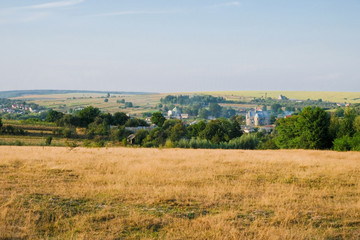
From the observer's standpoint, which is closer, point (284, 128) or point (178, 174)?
point (178, 174)

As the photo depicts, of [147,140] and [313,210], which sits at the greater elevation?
[313,210]

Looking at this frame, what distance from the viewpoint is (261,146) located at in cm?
6269

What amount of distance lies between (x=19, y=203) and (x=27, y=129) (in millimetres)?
66409

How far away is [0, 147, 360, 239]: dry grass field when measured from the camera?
7934mm

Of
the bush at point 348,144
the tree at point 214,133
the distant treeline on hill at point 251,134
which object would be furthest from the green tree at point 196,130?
the bush at point 348,144

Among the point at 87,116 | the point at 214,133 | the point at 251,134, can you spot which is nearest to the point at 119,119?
the point at 87,116

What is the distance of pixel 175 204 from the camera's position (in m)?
10.6

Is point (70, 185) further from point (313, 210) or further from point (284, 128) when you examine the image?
point (284, 128)

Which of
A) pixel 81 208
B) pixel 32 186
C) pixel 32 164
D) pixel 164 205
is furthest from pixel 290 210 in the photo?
pixel 32 164

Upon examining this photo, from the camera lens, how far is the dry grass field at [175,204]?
7.93m

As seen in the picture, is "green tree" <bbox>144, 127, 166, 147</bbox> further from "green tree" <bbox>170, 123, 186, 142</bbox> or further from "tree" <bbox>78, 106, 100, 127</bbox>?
"tree" <bbox>78, 106, 100, 127</bbox>

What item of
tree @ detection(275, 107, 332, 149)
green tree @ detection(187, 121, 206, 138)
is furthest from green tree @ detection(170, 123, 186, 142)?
tree @ detection(275, 107, 332, 149)

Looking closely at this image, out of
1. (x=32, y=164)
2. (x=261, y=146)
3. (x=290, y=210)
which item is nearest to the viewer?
(x=290, y=210)

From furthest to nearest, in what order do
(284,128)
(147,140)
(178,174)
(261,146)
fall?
1. (147,140)
2. (261,146)
3. (284,128)
4. (178,174)
